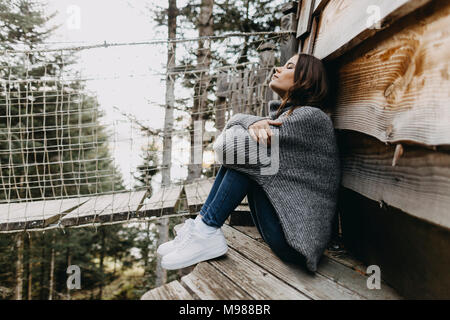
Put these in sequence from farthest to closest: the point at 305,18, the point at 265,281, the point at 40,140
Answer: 1. the point at 40,140
2. the point at 305,18
3. the point at 265,281

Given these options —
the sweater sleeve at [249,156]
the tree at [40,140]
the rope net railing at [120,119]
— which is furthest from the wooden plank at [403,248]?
the tree at [40,140]

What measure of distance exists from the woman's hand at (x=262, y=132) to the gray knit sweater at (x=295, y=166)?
2 cm

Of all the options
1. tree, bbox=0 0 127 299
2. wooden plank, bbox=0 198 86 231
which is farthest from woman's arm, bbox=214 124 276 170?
tree, bbox=0 0 127 299

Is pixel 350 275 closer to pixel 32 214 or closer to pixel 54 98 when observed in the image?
pixel 32 214

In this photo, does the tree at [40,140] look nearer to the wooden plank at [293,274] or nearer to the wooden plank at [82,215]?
the wooden plank at [82,215]

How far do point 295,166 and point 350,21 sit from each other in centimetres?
64

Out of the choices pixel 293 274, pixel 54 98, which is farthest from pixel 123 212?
pixel 54 98

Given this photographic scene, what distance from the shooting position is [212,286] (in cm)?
79

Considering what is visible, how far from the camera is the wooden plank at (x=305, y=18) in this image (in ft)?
4.66

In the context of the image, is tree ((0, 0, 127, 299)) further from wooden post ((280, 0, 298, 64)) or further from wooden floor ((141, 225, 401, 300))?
wooden floor ((141, 225, 401, 300))

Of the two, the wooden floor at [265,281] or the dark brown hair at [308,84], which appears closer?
the wooden floor at [265,281]

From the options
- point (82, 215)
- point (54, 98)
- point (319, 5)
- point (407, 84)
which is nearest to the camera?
point (407, 84)

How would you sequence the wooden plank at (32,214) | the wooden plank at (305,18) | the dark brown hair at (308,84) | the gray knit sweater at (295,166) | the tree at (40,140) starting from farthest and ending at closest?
the tree at (40,140) < the wooden plank at (32,214) < the wooden plank at (305,18) < the dark brown hair at (308,84) < the gray knit sweater at (295,166)

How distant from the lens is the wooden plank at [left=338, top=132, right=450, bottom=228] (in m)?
0.61
